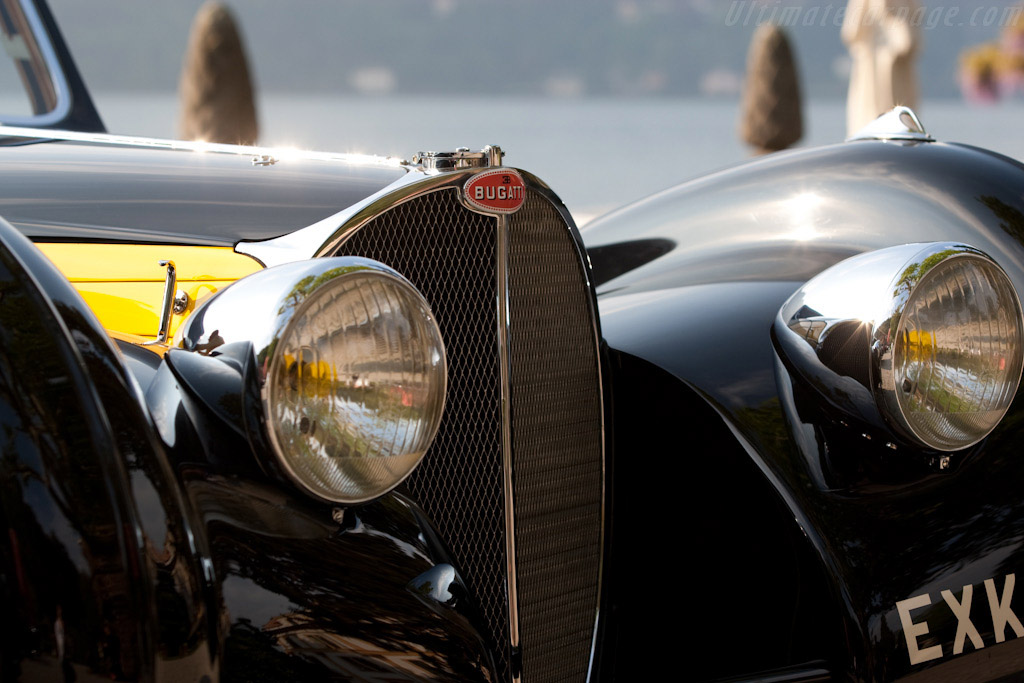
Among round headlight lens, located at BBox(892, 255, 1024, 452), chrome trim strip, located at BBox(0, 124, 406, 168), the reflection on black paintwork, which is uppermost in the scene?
chrome trim strip, located at BBox(0, 124, 406, 168)

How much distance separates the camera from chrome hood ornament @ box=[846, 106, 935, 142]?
2.21 m

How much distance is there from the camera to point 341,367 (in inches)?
41.6

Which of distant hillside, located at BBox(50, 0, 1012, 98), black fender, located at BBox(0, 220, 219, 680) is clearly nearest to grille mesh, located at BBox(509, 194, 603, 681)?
black fender, located at BBox(0, 220, 219, 680)

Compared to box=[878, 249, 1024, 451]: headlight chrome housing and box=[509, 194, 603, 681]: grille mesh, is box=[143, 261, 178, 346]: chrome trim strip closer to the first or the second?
box=[509, 194, 603, 681]: grille mesh

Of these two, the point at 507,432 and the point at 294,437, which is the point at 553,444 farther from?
the point at 294,437

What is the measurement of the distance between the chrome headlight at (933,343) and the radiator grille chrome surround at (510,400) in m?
0.39

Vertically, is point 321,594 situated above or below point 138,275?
below

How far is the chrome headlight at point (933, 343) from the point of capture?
143 cm

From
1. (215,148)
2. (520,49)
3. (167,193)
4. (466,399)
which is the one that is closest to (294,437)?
(466,399)

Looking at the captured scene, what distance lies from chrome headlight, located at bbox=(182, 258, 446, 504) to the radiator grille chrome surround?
0.32 metres

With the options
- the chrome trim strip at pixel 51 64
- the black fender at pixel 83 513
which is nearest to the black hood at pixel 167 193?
the black fender at pixel 83 513

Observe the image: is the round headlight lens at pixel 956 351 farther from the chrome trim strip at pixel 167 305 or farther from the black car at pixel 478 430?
the chrome trim strip at pixel 167 305

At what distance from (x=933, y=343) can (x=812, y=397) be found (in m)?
0.22

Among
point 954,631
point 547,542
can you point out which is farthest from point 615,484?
point 954,631
